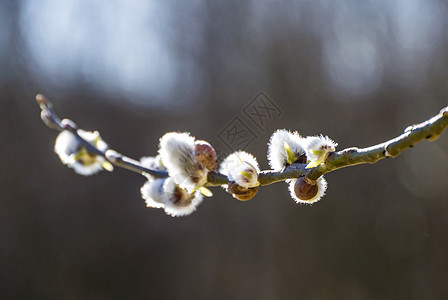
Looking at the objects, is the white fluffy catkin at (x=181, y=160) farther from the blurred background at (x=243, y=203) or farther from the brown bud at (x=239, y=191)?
the blurred background at (x=243, y=203)

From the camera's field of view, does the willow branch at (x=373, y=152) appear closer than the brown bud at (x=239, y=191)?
Yes

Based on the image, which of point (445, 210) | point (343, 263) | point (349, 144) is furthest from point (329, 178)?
point (445, 210)

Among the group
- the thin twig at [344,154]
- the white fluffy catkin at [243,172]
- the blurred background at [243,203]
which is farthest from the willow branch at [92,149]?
the blurred background at [243,203]

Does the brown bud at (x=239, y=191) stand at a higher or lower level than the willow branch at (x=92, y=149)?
lower

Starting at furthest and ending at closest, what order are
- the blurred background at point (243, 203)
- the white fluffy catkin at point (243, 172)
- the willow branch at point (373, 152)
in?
the blurred background at point (243, 203) < the white fluffy catkin at point (243, 172) < the willow branch at point (373, 152)

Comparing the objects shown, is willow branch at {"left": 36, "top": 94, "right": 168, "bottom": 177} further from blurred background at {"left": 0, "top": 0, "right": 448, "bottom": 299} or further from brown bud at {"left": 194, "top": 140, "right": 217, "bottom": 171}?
blurred background at {"left": 0, "top": 0, "right": 448, "bottom": 299}

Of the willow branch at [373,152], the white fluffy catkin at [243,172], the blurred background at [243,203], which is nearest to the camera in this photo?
the willow branch at [373,152]

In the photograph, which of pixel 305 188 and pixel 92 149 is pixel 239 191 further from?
pixel 92 149
